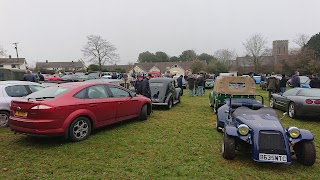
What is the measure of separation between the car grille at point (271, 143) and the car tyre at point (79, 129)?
13.8ft

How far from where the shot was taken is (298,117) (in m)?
9.81

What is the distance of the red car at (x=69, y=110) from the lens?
5.52 metres

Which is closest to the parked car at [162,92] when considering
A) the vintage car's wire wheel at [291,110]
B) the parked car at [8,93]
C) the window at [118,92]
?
the window at [118,92]

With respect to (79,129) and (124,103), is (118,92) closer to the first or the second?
(124,103)

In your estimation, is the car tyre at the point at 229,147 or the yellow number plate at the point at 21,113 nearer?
the car tyre at the point at 229,147

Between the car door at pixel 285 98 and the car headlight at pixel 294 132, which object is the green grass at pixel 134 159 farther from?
the car door at pixel 285 98

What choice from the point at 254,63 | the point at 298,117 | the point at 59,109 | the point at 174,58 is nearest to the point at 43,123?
the point at 59,109

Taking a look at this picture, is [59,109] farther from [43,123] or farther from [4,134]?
[4,134]

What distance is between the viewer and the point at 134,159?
5113 millimetres

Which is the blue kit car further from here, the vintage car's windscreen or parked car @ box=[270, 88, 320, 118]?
the vintage car's windscreen

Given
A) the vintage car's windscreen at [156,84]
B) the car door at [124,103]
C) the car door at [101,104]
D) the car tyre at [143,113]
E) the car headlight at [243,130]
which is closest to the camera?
the car headlight at [243,130]

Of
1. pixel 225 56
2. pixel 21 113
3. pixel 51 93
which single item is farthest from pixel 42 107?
pixel 225 56

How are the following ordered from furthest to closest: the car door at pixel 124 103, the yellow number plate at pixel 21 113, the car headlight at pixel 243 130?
the car door at pixel 124 103, the yellow number plate at pixel 21 113, the car headlight at pixel 243 130

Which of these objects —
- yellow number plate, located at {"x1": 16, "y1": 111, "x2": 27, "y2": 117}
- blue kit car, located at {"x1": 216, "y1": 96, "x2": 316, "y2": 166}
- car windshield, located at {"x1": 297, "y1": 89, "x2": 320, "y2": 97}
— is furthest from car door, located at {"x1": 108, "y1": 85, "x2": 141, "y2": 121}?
car windshield, located at {"x1": 297, "y1": 89, "x2": 320, "y2": 97}
